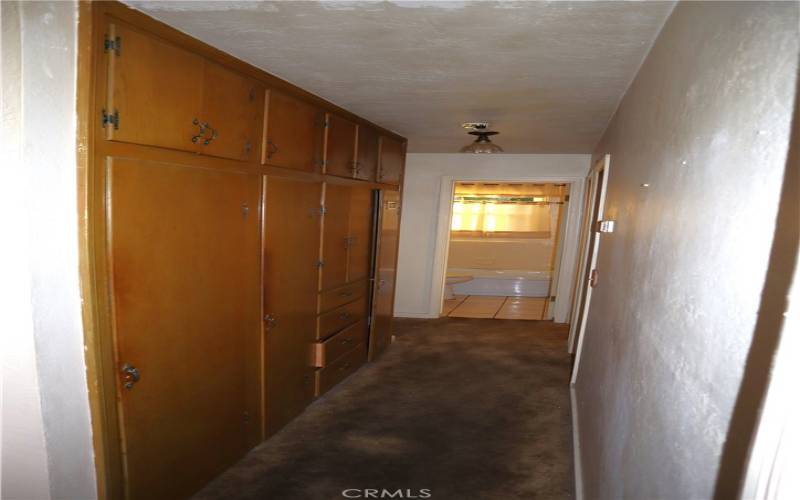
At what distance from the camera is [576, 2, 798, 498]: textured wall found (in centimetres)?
68

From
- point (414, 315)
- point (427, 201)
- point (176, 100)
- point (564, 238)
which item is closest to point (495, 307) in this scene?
point (414, 315)

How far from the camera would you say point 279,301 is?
2771mm

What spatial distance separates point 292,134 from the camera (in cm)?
272

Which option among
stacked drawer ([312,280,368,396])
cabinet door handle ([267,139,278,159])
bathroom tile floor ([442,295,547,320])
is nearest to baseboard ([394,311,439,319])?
bathroom tile floor ([442,295,547,320])

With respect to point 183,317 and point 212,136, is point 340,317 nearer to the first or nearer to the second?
point 183,317

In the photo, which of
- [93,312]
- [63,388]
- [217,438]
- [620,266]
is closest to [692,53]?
[620,266]

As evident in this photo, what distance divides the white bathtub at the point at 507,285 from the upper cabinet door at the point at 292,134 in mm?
5577

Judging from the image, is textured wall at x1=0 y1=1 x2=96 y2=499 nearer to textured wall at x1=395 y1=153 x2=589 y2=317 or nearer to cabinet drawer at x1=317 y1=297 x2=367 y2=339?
cabinet drawer at x1=317 y1=297 x2=367 y2=339

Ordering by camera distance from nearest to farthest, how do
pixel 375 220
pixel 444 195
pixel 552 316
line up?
pixel 375 220 → pixel 444 195 → pixel 552 316

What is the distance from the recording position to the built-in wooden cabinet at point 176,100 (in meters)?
1.64

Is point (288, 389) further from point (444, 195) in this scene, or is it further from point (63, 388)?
point (444, 195)

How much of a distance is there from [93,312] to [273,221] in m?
1.14

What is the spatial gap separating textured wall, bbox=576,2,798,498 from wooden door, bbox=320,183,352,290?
2.16 metres

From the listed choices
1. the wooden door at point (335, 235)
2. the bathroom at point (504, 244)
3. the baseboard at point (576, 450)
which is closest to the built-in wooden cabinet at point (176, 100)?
the wooden door at point (335, 235)
